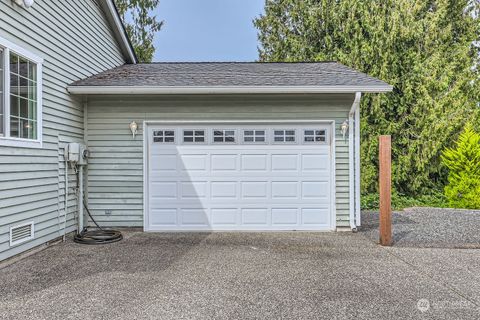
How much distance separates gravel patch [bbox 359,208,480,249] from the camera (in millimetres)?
5332

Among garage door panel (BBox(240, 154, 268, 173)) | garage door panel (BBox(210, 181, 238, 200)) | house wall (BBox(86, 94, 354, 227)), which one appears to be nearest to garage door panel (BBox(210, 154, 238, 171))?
garage door panel (BBox(240, 154, 268, 173))

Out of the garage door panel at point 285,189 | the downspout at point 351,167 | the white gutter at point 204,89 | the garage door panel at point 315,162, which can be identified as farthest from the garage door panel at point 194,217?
the downspout at point 351,167

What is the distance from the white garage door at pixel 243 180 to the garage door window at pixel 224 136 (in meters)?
0.02

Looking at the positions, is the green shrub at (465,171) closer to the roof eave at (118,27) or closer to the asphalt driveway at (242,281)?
the asphalt driveway at (242,281)

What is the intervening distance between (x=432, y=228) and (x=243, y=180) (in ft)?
12.5

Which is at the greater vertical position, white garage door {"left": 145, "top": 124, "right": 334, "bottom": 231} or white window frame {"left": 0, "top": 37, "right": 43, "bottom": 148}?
white window frame {"left": 0, "top": 37, "right": 43, "bottom": 148}

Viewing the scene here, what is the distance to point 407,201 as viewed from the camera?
940 centimetres

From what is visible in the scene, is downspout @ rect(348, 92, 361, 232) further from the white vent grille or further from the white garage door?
the white vent grille

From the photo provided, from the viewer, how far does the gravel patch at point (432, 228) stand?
17.5 ft

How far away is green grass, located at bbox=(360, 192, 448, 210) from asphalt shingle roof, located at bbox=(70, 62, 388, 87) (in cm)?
403

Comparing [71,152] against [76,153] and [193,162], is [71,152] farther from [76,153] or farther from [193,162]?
[193,162]

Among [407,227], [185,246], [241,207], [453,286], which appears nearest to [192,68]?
[241,207]

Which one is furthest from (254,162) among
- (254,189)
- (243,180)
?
(254,189)

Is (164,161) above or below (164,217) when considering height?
above
